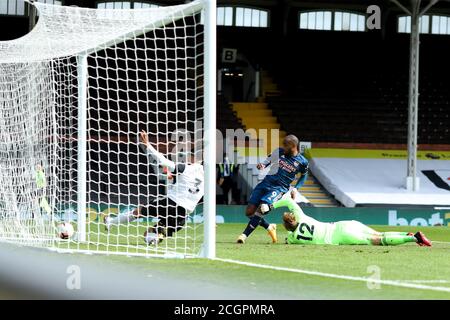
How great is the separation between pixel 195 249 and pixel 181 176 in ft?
5.06

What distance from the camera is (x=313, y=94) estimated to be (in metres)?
35.9

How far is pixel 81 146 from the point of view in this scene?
41.5 ft

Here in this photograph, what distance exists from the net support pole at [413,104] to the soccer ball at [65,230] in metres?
19.2

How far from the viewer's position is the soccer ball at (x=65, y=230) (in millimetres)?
12150

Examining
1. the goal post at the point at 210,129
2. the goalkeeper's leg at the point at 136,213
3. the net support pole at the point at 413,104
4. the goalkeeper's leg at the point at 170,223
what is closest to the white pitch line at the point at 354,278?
the goal post at the point at 210,129

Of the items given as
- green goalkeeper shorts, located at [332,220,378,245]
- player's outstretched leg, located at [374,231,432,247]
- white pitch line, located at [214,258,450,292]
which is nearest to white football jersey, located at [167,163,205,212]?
green goalkeeper shorts, located at [332,220,378,245]

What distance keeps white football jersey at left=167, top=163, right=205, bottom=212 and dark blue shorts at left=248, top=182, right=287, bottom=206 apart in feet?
3.65

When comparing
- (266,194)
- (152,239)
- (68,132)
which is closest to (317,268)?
(152,239)

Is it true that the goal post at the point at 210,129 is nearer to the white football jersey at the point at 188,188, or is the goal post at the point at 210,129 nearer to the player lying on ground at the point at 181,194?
the player lying on ground at the point at 181,194

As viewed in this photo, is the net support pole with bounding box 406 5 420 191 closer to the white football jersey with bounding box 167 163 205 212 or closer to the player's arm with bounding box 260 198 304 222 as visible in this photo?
the player's arm with bounding box 260 198 304 222

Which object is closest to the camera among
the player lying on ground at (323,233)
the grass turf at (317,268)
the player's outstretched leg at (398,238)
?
the grass turf at (317,268)

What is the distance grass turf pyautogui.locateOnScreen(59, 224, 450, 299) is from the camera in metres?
7.00
